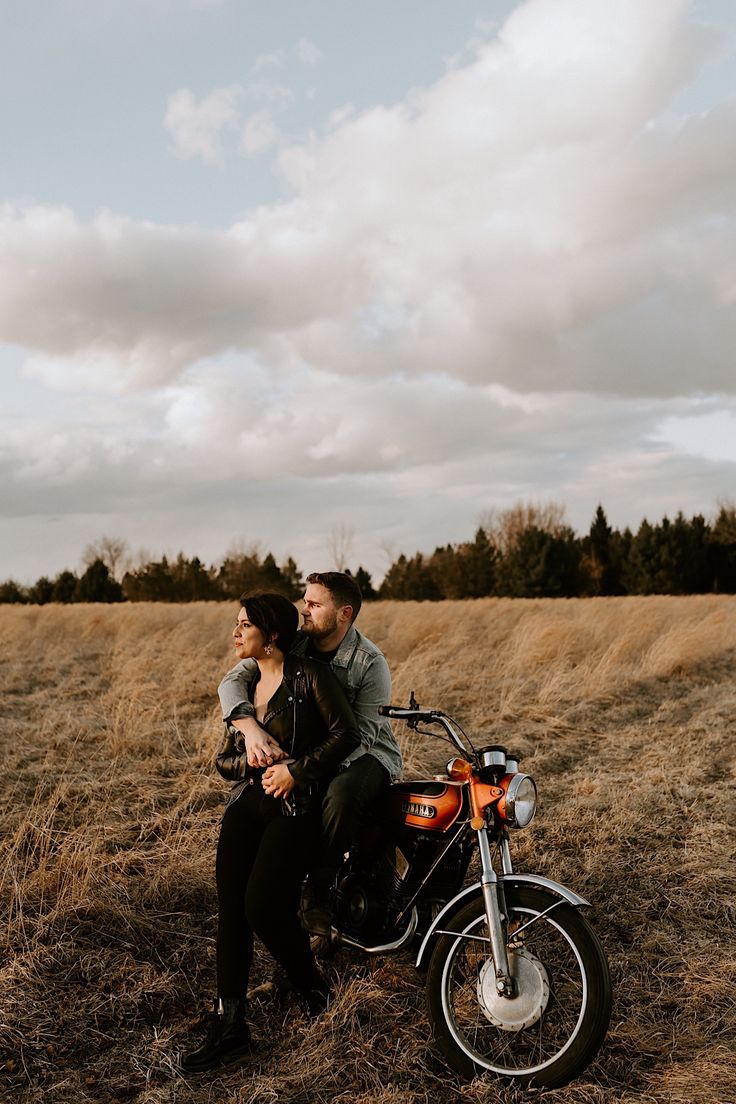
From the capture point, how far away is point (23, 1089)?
2955 mm

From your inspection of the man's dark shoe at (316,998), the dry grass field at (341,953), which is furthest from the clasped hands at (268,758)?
the dry grass field at (341,953)

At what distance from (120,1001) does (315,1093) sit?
38.2 inches

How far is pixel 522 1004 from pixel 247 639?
1.54 metres

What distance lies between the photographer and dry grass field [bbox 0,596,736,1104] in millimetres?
3008

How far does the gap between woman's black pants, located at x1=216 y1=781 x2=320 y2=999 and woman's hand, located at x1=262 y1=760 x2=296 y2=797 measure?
3.7 inches

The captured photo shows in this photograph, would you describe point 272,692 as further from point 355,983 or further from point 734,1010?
point 734,1010

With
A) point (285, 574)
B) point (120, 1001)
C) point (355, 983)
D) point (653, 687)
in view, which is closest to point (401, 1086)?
point (355, 983)

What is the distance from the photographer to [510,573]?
40562 millimetres

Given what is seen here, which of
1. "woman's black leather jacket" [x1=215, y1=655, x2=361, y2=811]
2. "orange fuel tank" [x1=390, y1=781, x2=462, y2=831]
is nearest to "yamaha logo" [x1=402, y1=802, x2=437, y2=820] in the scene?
"orange fuel tank" [x1=390, y1=781, x2=462, y2=831]

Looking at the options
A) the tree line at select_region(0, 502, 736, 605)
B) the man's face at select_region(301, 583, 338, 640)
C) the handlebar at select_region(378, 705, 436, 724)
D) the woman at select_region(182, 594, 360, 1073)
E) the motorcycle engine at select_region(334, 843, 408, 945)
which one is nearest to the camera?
the handlebar at select_region(378, 705, 436, 724)

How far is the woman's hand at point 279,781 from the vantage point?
314 cm

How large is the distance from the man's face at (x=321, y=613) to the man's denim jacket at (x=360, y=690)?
77mm

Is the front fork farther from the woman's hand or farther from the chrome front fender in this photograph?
the woman's hand

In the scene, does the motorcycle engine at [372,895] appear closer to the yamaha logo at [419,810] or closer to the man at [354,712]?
the man at [354,712]
